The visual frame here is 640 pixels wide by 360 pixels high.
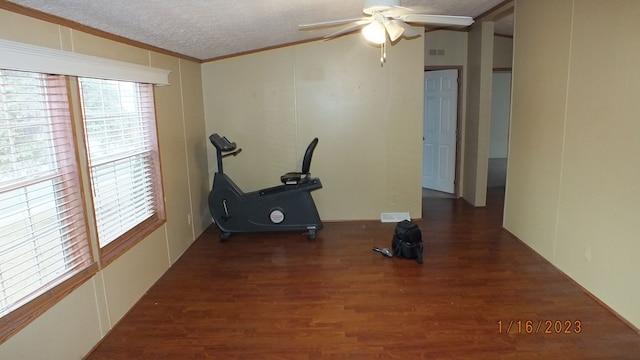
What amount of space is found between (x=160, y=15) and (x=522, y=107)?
Result: 11.7ft

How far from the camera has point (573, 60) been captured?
10.7 ft

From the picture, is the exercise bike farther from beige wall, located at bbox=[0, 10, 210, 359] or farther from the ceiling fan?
the ceiling fan

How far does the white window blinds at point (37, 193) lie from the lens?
200 cm

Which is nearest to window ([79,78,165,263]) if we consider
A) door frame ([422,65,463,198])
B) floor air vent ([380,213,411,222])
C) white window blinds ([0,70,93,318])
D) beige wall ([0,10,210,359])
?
beige wall ([0,10,210,359])

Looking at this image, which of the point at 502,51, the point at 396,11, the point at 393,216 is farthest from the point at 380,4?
the point at 502,51

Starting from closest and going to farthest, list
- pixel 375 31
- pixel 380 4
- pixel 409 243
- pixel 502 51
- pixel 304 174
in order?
pixel 380 4 → pixel 375 31 → pixel 409 243 → pixel 304 174 → pixel 502 51

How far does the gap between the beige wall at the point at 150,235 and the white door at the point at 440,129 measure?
371 centimetres

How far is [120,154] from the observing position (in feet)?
10.3

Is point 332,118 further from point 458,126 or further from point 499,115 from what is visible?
point 499,115

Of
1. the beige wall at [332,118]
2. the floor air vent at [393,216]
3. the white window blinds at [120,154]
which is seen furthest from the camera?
the floor air vent at [393,216]

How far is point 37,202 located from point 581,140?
3.81 meters
